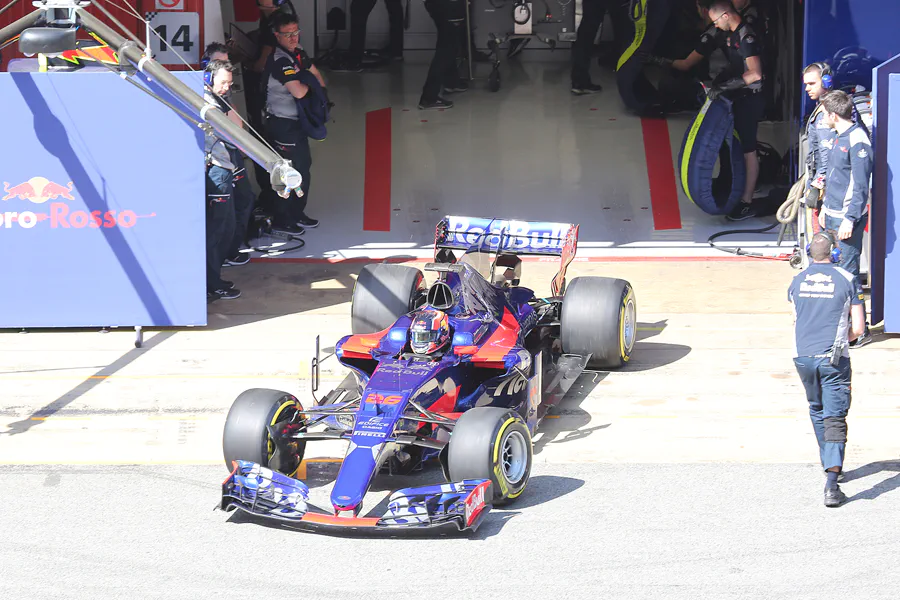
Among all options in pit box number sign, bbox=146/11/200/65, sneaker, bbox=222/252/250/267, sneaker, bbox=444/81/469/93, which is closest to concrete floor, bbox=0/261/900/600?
sneaker, bbox=222/252/250/267

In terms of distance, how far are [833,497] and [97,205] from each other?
670 centimetres

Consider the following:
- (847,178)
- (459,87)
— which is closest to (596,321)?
(847,178)

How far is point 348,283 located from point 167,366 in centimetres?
279

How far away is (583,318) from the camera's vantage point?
10234mm

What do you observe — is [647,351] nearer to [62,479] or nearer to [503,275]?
[503,275]

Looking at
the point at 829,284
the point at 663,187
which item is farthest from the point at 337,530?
the point at 663,187

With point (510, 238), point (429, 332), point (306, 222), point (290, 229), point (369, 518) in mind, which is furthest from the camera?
point (306, 222)

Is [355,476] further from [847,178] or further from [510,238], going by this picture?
[847,178]

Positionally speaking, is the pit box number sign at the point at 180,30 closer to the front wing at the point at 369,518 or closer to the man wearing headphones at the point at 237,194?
the man wearing headphones at the point at 237,194

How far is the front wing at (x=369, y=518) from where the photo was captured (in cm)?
719

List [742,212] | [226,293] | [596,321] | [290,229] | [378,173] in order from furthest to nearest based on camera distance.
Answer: [378,173] → [742,212] → [290,229] → [226,293] → [596,321]

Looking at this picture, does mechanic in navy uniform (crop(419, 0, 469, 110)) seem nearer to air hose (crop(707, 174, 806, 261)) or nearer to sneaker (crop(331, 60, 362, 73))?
sneaker (crop(331, 60, 362, 73))

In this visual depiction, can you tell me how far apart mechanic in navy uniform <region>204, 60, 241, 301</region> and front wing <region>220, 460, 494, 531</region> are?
420 cm

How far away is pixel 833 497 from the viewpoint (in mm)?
7727
